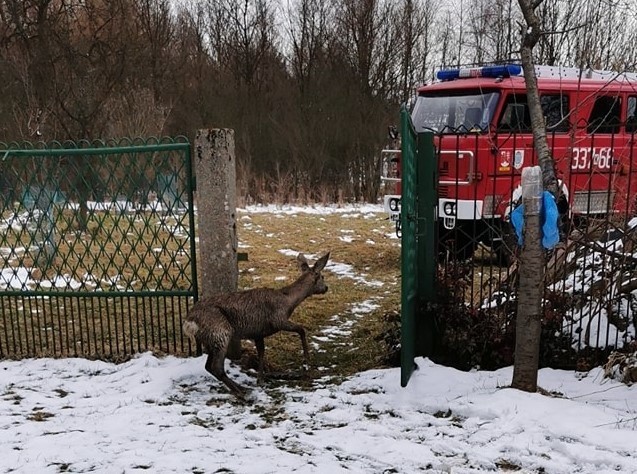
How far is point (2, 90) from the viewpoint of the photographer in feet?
51.1

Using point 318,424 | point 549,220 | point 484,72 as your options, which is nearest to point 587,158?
point 484,72

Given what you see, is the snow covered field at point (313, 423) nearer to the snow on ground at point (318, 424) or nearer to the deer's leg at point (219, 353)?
the snow on ground at point (318, 424)

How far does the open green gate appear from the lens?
4148mm

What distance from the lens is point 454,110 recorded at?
27.0 feet

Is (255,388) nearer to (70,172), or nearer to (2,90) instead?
(70,172)

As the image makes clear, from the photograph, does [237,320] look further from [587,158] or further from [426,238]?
[587,158]

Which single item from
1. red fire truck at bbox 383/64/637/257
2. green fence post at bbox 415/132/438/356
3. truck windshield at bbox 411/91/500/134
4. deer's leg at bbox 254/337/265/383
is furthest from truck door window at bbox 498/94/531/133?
deer's leg at bbox 254/337/265/383

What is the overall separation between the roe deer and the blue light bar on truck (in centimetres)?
500

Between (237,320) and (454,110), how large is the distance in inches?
204

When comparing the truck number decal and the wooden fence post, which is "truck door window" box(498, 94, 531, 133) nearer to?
the truck number decal

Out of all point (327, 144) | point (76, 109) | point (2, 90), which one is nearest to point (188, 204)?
point (76, 109)

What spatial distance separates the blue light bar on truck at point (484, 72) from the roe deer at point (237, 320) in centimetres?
500

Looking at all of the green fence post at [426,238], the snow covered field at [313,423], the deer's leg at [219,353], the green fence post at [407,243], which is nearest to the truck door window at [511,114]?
the green fence post at [426,238]

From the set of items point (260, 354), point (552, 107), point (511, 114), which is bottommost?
point (260, 354)
